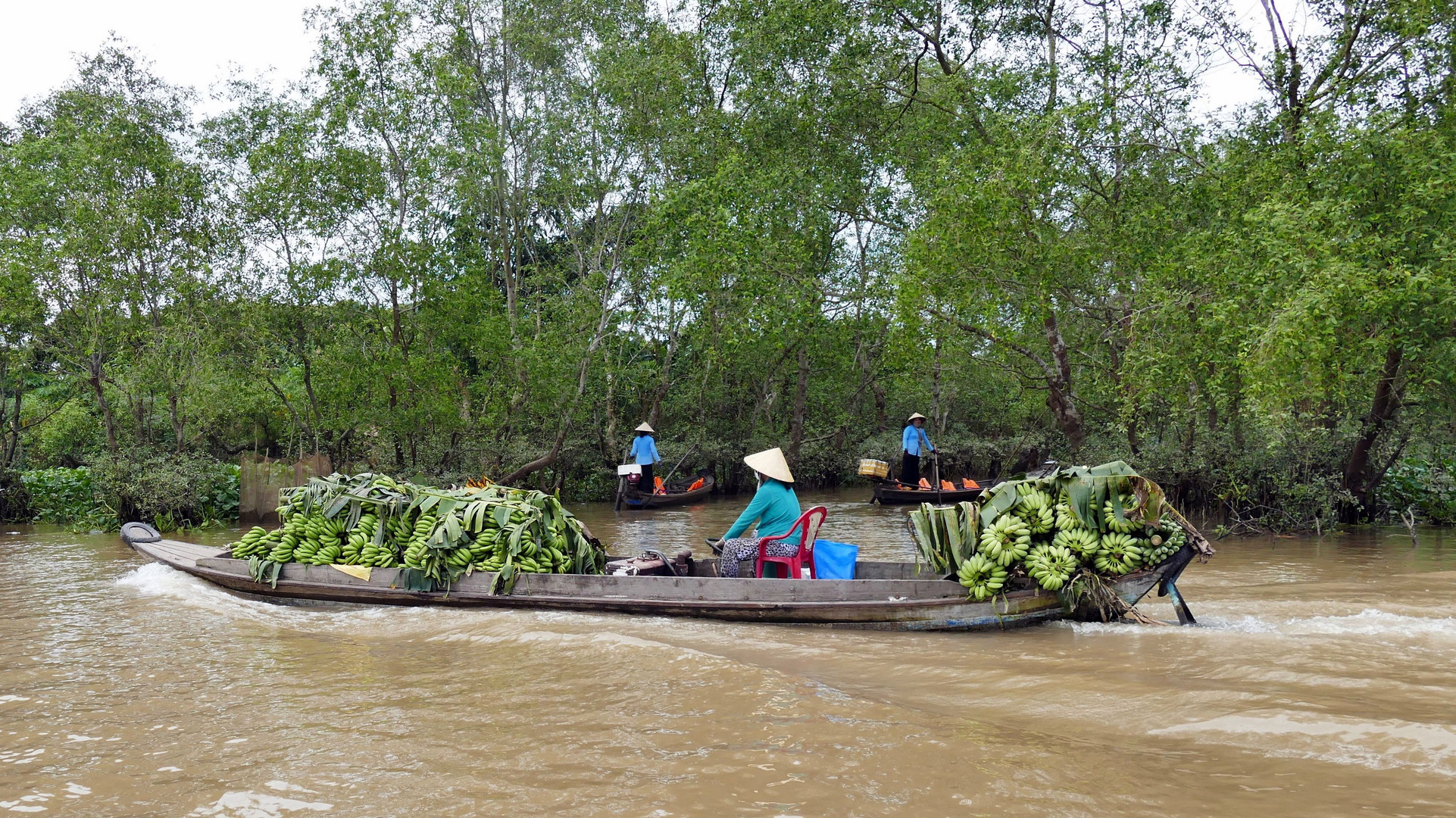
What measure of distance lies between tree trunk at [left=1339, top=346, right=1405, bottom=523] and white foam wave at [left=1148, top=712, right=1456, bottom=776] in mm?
8252

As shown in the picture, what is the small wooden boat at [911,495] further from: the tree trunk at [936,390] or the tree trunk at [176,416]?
the tree trunk at [176,416]

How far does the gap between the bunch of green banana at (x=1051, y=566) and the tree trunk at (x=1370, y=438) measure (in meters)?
7.06

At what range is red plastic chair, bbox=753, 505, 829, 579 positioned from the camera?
7172mm

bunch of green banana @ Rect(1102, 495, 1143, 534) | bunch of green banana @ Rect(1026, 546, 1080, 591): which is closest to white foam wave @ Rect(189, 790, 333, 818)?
bunch of green banana @ Rect(1026, 546, 1080, 591)

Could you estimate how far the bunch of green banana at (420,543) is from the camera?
7.66 m

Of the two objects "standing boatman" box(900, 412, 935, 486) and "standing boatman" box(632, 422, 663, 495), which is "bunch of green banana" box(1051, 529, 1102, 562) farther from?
"standing boatman" box(632, 422, 663, 495)

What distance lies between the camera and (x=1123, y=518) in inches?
248

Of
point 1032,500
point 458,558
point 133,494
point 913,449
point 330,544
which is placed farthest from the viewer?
point 913,449

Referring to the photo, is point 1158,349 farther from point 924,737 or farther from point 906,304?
point 924,737

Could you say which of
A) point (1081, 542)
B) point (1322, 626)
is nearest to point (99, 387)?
point (1081, 542)

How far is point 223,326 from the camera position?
52.7 feet

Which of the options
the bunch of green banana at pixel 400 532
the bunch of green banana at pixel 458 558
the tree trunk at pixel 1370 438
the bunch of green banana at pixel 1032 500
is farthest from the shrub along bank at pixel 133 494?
the tree trunk at pixel 1370 438

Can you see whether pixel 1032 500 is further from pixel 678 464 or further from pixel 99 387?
pixel 678 464

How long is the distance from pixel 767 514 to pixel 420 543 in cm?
313
